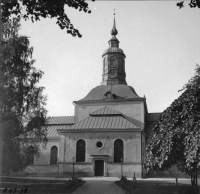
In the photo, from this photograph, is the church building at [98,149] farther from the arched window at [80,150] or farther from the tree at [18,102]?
the tree at [18,102]

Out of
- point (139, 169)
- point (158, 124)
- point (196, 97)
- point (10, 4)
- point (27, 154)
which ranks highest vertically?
point (10, 4)

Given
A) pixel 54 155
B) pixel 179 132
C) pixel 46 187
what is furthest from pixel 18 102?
pixel 54 155

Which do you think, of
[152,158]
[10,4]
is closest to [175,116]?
[152,158]

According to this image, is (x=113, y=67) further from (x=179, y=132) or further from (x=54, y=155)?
(x=179, y=132)

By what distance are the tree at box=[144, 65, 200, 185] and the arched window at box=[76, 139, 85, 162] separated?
17.3 meters

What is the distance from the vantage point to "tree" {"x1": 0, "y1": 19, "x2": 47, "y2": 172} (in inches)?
539

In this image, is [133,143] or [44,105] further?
[133,143]

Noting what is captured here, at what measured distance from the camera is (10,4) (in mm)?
5578

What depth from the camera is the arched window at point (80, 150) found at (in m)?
28.0

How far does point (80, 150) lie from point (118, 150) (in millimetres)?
4053

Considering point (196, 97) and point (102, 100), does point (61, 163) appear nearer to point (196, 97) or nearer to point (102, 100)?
point (102, 100)

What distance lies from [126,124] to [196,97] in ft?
60.2

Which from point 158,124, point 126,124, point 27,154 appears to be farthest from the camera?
point 126,124

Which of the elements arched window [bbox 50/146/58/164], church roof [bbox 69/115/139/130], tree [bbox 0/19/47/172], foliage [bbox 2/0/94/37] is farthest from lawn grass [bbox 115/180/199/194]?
arched window [bbox 50/146/58/164]
